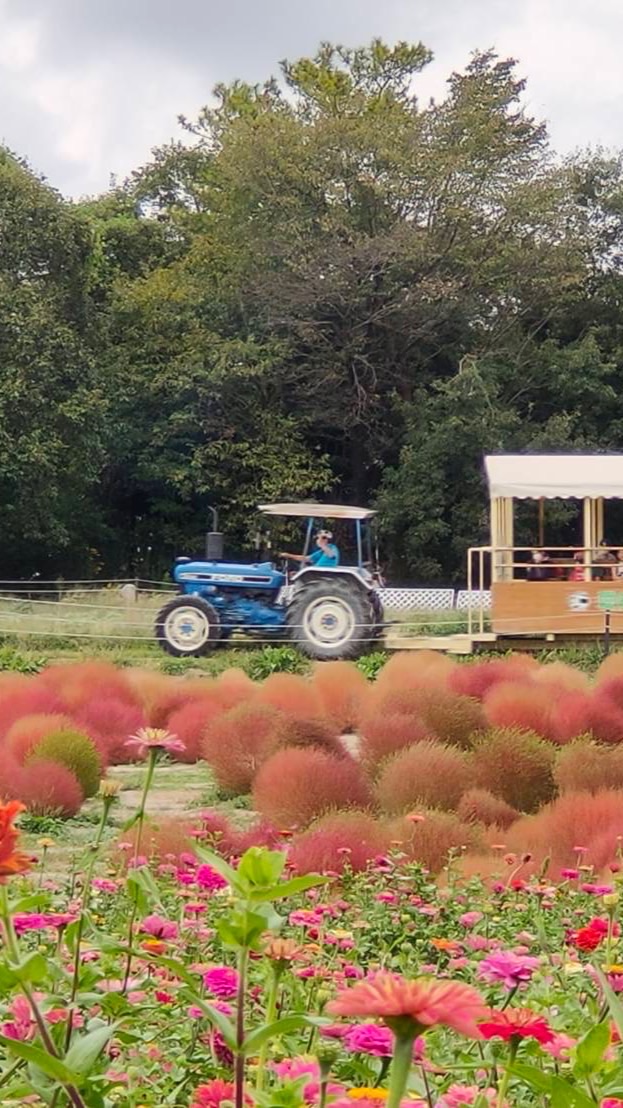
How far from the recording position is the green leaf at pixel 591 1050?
1052mm

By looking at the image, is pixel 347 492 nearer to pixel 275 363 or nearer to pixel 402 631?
pixel 275 363

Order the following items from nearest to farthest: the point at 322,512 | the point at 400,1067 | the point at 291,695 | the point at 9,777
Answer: the point at 400,1067, the point at 9,777, the point at 291,695, the point at 322,512

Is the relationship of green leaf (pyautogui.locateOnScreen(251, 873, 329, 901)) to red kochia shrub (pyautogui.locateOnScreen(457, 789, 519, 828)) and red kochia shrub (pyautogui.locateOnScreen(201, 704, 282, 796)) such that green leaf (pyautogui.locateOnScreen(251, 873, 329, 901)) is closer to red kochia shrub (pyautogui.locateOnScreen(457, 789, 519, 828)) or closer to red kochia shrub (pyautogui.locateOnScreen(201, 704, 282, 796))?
red kochia shrub (pyautogui.locateOnScreen(457, 789, 519, 828))

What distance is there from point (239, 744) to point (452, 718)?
1.14 m

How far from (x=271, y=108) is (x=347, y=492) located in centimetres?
943

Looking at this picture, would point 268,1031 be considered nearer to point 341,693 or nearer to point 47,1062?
point 47,1062

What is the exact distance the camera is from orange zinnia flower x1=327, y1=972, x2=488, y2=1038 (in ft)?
2.55

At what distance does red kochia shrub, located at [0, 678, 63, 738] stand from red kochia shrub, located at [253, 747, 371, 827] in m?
2.45

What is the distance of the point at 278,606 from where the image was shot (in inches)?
600

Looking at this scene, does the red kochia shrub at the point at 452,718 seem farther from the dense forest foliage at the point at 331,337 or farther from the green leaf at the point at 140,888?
the dense forest foliage at the point at 331,337

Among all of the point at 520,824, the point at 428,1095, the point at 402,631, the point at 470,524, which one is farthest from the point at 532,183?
the point at 428,1095

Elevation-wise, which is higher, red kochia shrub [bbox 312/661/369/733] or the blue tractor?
the blue tractor

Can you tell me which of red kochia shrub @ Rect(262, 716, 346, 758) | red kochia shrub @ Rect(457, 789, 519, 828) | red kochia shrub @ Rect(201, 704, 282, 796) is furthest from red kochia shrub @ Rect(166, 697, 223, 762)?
red kochia shrub @ Rect(457, 789, 519, 828)

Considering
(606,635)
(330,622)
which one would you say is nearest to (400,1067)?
(606,635)
